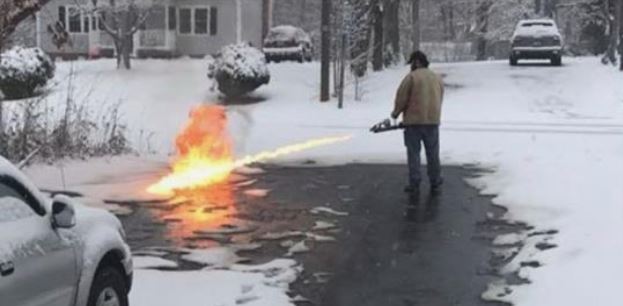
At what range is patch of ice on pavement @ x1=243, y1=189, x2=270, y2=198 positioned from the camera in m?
12.7

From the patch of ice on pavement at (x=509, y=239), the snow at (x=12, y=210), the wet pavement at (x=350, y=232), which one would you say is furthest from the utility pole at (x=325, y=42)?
the snow at (x=12, y=210)

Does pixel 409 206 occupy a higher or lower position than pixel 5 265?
lower

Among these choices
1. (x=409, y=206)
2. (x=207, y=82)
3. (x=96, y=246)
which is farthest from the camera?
(x=207, y=82)

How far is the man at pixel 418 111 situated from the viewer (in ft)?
41.7

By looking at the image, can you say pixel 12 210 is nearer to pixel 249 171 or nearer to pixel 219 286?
pixel 219 286

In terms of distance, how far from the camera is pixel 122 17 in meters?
41.8

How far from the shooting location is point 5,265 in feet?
15.4

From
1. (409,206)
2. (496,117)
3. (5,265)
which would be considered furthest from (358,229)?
(496,117)

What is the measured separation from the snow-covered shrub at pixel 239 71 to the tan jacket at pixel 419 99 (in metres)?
15.0

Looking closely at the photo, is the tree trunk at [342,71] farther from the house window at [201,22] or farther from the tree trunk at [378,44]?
the house window at [201,22]

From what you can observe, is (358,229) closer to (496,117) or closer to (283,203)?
(283,203)

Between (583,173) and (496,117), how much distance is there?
33.1ft

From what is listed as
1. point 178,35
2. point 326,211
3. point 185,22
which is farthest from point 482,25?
point 326,211

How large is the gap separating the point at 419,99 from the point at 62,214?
7.86m
